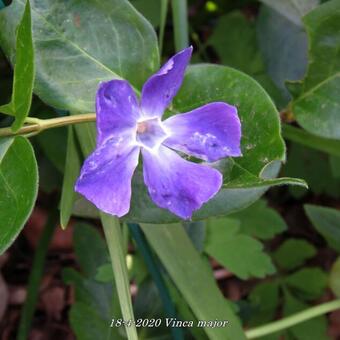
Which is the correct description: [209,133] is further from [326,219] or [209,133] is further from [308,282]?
[308,282]

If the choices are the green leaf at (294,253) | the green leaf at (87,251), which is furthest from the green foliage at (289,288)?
the green leaf at (87,251)

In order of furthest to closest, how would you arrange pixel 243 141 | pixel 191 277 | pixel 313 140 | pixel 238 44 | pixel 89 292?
pixel 238 44
pixel 89 292
pixel 313 140
pixel 191 277
pixel 243 141

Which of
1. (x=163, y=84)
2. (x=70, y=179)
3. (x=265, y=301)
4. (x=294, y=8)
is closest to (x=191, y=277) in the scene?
(x=70, y=179)

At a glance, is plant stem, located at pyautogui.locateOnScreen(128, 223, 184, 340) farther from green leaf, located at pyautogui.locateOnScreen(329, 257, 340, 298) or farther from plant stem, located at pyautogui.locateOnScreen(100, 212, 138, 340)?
green leaf, located at pyautogui.locateOnScreen(329, 257, 340, 298)

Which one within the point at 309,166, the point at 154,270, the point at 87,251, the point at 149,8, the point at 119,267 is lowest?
the point at 87,251

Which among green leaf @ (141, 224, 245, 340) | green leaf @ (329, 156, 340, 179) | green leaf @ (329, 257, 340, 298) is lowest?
green leaf @ (329, 257, 340, 298)

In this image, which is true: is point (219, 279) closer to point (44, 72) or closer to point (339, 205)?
point (339, 205)

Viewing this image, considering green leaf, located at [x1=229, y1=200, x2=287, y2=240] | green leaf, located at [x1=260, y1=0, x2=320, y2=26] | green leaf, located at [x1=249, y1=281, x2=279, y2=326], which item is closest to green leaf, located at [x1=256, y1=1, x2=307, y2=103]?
green leaf, located at [x1=260, y1=0, x2=320, y2=26]
